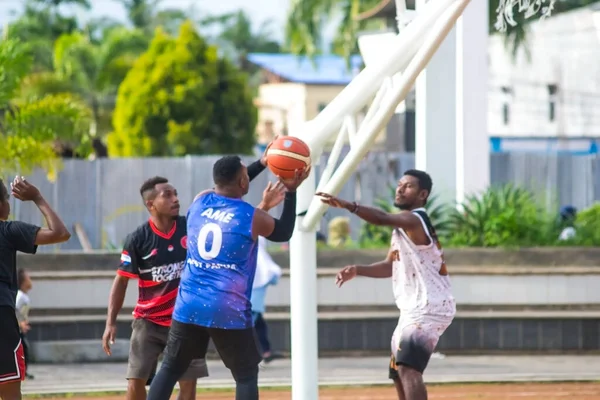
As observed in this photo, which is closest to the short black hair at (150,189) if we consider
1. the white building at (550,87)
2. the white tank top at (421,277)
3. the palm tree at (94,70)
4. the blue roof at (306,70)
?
the white tank top at (421,277)

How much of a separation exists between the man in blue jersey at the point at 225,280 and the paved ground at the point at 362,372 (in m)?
4.85

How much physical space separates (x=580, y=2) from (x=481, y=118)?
35430 millimetres

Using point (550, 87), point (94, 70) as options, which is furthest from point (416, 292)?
point (94, 70)

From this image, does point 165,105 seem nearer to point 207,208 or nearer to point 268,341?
point 268,341

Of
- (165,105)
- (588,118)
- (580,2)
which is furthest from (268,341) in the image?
(580,2)

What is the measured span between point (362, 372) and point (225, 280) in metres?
6.23

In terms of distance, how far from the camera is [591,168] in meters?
26.1

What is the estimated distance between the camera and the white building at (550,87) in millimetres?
42656

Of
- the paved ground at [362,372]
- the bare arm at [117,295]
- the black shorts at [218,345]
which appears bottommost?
the paved ground at [362,372]

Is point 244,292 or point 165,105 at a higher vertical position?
point 165,105

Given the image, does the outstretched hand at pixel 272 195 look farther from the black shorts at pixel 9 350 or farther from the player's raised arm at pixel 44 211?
the black shorts at pixel 9 350

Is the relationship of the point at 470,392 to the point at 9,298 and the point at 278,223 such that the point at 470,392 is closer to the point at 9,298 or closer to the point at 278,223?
the point at 278,223

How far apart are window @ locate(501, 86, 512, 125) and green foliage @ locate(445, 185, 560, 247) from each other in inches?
1331

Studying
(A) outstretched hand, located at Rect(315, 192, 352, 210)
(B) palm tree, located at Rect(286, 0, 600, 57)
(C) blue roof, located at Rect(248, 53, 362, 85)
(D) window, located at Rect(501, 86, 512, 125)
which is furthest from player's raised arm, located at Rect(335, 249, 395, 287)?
(C) blue roof, located at Rect(248, 53, 362, 85)
